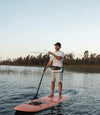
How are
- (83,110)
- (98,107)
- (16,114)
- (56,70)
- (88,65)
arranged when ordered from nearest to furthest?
1. (16,114)
2. (83,110)
3. (98,107)
4. (56,70)
5. (88,65)

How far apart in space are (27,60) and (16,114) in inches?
2731

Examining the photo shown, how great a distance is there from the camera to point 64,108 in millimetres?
5527

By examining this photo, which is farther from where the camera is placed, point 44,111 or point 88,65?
point 88,65

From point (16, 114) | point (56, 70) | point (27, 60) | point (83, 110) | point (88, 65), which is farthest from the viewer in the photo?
point (27, 60)

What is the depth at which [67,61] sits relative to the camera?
218ft

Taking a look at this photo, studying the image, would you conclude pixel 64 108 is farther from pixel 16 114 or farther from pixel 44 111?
pixel 16 114

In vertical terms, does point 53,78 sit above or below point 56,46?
below

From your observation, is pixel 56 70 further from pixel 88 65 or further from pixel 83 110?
pixel 88 65

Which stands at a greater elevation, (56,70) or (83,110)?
(56,70)

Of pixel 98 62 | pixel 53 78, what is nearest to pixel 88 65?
pixel 98 62

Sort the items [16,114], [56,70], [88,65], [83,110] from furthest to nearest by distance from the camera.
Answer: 1. [88,65]
2. [56,70]
3. [83,110]
4. [16,114]

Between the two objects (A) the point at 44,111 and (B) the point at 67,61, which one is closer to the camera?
(A) the point at 44,111

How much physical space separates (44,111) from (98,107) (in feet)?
7.74

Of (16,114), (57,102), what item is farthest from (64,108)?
(16,114)
